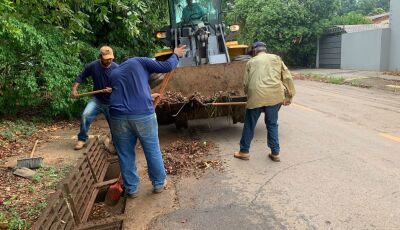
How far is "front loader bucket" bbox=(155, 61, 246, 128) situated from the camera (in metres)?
7.57

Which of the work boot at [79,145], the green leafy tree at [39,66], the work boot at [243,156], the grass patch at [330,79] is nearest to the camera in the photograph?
the work boot at [243,156]

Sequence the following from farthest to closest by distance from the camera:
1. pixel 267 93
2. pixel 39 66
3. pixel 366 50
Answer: pixel 366 50, pixel 39 66, pixel 267 93

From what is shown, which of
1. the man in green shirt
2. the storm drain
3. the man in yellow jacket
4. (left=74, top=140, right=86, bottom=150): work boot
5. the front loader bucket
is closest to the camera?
the storm drain

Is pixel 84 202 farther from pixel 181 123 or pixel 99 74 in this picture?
pixel 181 123

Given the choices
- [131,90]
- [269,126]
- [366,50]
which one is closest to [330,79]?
[366,50]

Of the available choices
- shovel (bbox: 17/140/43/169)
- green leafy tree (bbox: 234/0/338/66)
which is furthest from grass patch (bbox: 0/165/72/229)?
green leafy tree (bbox: 234/0/338/66)

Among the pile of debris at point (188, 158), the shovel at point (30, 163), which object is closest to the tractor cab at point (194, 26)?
the pile of debris at point (188, 158)

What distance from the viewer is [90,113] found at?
7070mm

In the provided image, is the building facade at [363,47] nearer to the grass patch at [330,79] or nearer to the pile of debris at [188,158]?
the grass patch at [330,79]

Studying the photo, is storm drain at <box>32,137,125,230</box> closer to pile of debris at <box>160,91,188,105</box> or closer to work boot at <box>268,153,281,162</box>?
pile of debris at <box>160,91,188,105</box>

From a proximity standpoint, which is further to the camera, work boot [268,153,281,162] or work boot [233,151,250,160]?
work boot [233,151,250,160]

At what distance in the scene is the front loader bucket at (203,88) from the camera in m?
7.57

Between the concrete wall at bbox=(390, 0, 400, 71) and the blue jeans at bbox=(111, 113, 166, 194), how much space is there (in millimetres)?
17942

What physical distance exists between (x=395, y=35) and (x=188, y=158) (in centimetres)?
1710
